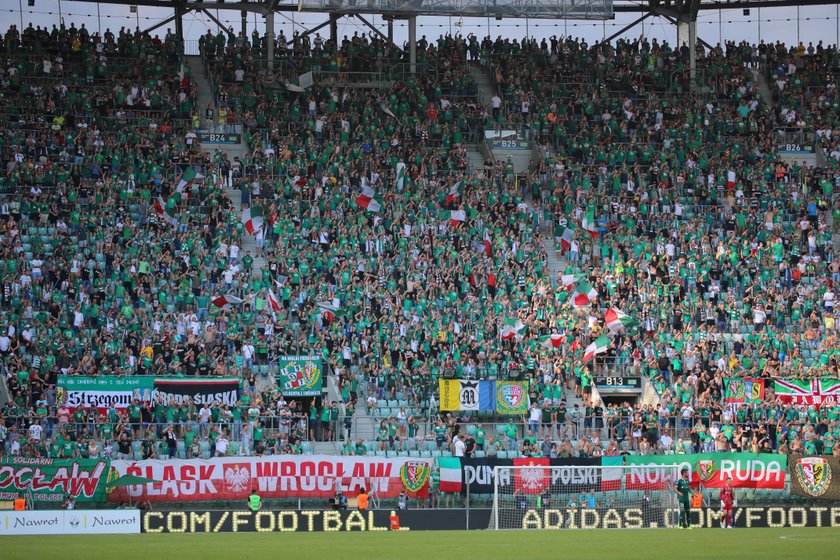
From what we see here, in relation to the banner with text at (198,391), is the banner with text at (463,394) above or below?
below

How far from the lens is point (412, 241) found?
158 feet

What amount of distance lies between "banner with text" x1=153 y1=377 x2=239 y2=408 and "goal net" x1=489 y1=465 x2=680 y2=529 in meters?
9.05

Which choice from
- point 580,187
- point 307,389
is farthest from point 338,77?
point 307,389

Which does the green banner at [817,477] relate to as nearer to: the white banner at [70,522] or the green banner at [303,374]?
the green banner at [303,374]

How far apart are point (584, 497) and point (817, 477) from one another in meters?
6.91

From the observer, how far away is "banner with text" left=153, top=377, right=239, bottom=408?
40062 millimetres

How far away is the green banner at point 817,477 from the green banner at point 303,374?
1424 centimetres

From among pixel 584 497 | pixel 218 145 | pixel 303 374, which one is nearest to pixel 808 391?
pixel 584 497

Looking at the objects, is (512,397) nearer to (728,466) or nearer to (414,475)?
(414,475)

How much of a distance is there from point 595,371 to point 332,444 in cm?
949

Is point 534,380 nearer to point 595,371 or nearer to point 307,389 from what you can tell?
point 595,371

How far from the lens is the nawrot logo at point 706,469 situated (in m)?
37.9

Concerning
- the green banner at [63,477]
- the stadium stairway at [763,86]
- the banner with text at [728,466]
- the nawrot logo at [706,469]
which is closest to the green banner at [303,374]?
the green banner at [63,477]

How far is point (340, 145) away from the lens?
173 ft
